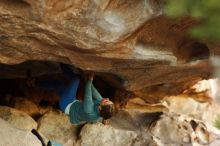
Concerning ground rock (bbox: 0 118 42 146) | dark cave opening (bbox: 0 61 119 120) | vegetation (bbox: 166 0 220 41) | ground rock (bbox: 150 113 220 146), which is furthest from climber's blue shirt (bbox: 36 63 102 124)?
Answer: vegetation (bbox: 166 0 220 41)

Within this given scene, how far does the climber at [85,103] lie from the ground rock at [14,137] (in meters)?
0.67

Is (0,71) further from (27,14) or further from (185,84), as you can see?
(185,84)

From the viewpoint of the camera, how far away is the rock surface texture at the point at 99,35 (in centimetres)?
380

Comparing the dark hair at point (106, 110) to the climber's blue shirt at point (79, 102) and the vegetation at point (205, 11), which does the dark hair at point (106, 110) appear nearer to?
the climber's blue shirt at point (79, 102)

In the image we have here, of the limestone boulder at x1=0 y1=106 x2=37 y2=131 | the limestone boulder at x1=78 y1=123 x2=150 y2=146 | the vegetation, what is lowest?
the limestone boulder at x1=78 y1=123 x2=150 y2=146

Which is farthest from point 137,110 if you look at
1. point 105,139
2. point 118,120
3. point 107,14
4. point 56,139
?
point 107,14

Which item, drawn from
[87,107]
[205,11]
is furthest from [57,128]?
[205,11]

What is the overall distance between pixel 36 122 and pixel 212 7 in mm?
6310

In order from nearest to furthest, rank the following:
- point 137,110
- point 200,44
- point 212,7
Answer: point 212,7 → point 200,44 → point 137,110

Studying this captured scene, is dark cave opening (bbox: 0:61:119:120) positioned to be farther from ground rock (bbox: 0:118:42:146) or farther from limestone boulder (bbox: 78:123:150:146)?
ground rock (bbox: 0:118:42:146)

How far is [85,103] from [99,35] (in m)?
1.29

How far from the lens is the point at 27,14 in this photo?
379cm

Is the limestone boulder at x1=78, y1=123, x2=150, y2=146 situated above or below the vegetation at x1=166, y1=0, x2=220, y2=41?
below

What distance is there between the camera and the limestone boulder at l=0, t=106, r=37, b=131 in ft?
21.8
